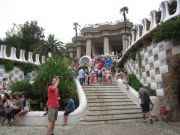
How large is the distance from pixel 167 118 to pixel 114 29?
112 feet

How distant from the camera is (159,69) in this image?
11.2 m

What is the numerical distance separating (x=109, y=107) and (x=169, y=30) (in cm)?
424

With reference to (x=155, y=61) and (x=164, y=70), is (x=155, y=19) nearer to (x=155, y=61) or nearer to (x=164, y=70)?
(x=155, y=61)

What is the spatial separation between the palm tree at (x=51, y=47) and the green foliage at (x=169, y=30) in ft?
85.9

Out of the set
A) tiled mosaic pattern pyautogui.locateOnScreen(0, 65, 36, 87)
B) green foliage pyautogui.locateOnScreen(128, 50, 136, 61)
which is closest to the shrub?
tiled mosaic pattern pyautogui.locateOnScreen(0, 65, 36, 87)

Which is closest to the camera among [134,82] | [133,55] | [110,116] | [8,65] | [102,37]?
[110,116]

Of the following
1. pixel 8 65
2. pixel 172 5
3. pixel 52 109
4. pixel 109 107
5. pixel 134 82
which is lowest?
pixel 109 107

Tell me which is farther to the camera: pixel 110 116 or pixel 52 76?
pixel 52 76

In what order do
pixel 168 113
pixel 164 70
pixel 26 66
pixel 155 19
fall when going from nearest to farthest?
pixel 168 113 → pixel 164 70 → pixel 155 19 → pixel 26 66

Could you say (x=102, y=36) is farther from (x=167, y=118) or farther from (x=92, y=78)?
(x=167, y=118)

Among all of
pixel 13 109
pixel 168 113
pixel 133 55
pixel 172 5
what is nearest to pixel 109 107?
pixel 168 113

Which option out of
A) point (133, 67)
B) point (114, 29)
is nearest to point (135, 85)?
point (133, 67)

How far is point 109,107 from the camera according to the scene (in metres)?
11.3

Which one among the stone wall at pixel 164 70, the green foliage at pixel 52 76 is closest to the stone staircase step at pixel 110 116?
the stone wall at pixel 164 70
